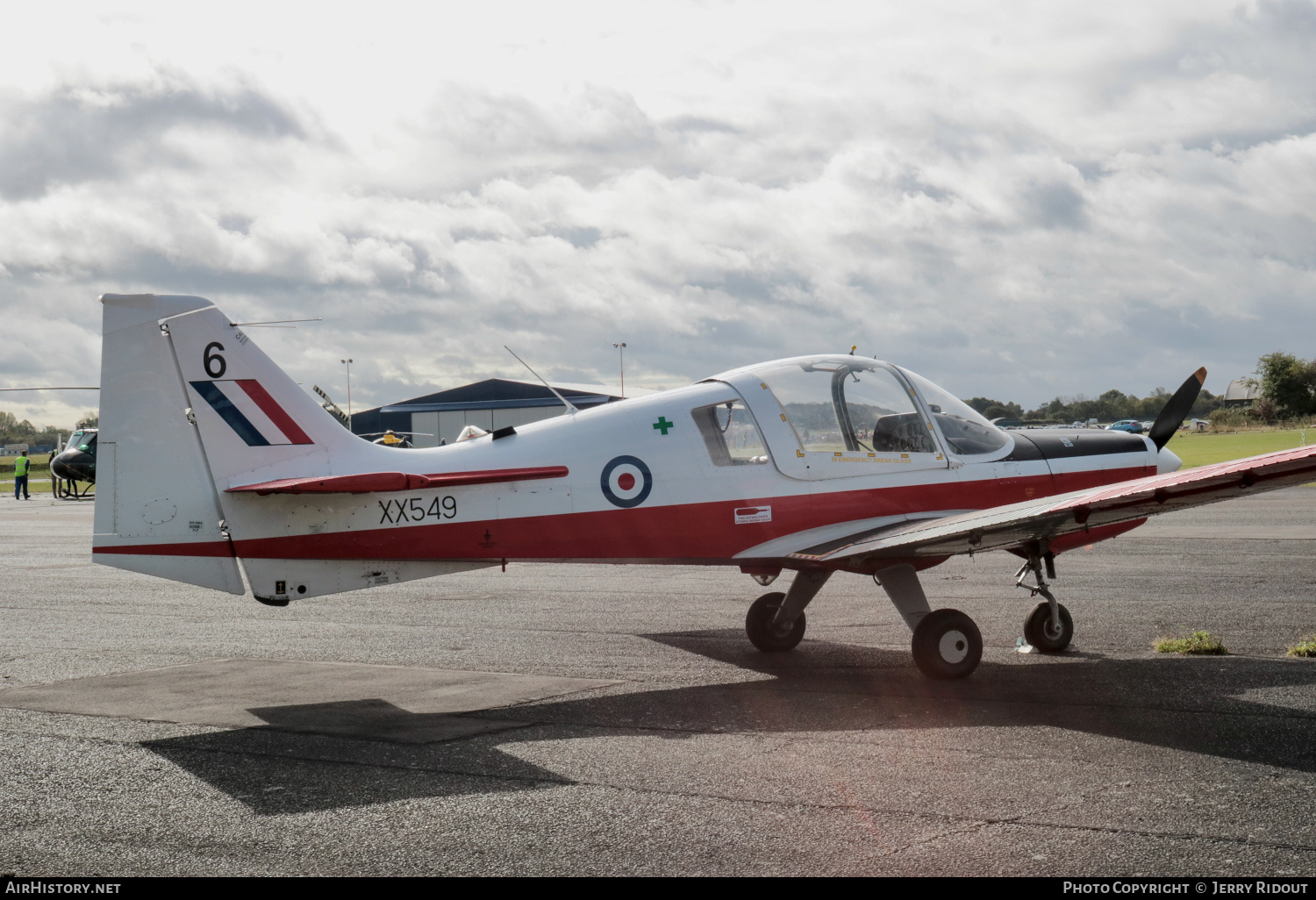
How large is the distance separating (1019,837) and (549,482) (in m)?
4.58

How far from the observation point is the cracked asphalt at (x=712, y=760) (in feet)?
15.5

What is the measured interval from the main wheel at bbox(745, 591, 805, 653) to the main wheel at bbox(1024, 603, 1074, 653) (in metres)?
2.10

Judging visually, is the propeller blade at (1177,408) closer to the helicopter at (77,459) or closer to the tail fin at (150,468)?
the tail fin at (150,468)

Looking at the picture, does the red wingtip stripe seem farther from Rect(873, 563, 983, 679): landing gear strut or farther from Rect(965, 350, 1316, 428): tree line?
Rect(965, 350, 1316, 428): tree line

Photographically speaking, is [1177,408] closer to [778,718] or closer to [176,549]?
[778,718]

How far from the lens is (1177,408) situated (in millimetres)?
11391

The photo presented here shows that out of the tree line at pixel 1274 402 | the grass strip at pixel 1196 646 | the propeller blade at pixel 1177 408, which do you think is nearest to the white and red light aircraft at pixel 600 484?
the grass strip at pixel 1196 646

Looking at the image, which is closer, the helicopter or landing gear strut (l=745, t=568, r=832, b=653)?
landing gear strut (l=745, t=568, r=832, b=653)

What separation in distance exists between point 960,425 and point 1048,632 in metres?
2.02

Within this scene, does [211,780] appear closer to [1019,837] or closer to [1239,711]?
[1019,837]

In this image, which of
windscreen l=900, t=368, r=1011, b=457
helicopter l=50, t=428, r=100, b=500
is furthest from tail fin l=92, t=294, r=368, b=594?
helicopter l=50, t=428, r=100, b=500

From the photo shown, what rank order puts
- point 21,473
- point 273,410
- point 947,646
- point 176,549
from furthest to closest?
point 21,473 → point 947,646 → point 273,410 → point 176,549

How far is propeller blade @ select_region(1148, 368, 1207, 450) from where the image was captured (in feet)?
36.9

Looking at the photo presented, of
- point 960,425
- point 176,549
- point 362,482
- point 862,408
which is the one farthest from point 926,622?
point 176,549
